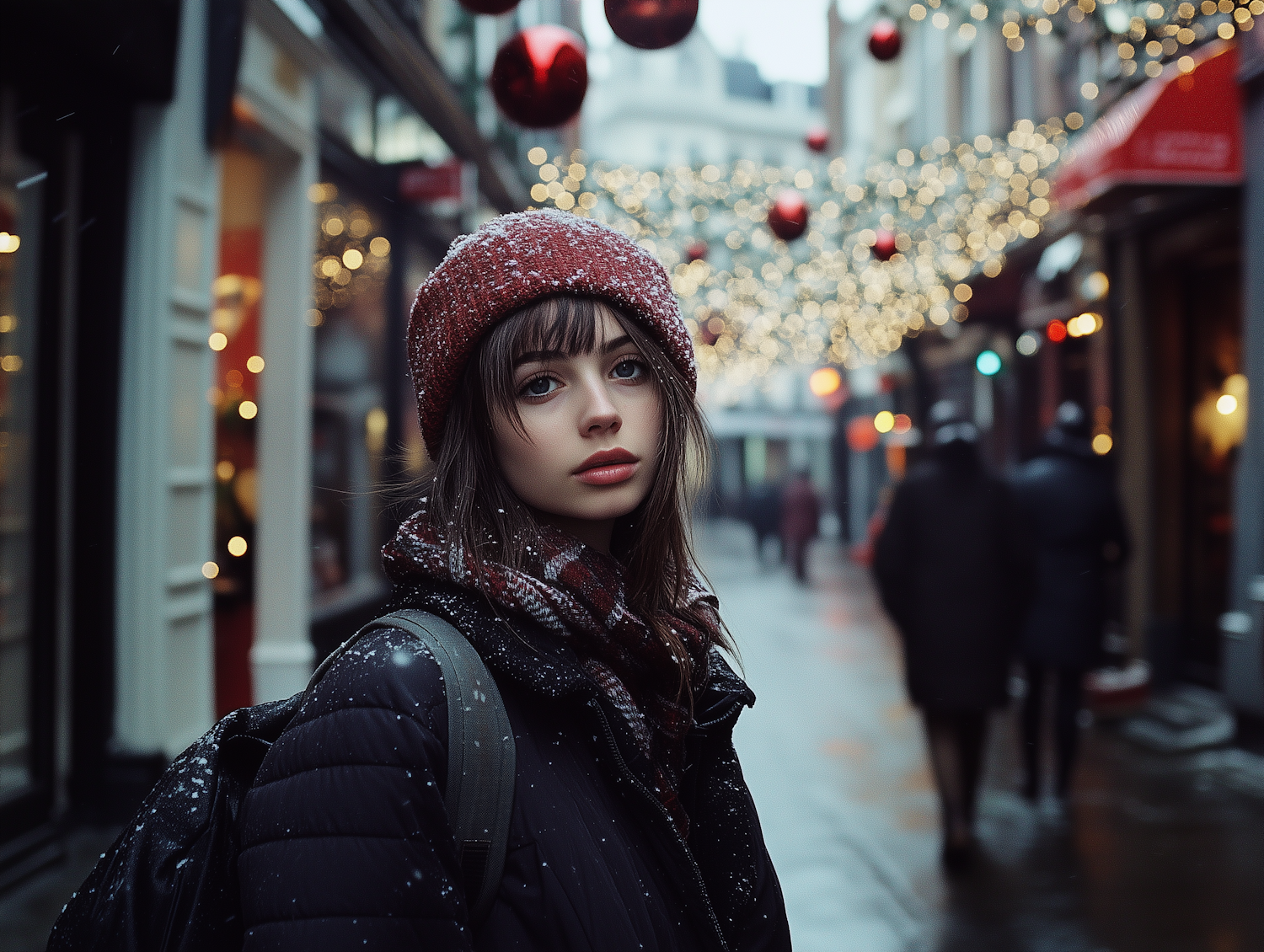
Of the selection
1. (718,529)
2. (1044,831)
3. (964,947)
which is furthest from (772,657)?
(718,529)

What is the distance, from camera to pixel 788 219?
5.54 meters

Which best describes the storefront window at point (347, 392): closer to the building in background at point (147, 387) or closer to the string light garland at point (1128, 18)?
the building in background at point (147, 387)

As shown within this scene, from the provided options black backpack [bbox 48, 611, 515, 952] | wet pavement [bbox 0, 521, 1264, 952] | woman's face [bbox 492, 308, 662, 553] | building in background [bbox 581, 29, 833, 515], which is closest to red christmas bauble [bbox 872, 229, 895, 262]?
wet pavement [bbox 0, 521, 1264, 952]

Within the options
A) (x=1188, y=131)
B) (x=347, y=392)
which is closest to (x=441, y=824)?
(x=347, y=392)

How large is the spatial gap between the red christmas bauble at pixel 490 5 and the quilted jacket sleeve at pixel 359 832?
246 centimetres

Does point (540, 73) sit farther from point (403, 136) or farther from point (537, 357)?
point (403, 136)

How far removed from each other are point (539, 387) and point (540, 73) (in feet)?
7.05

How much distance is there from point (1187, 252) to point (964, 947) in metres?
6.77

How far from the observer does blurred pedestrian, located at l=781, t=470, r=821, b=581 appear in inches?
709

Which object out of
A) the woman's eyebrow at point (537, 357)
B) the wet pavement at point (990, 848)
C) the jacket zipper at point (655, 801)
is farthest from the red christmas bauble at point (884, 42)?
the jacket zipper at point (655, 801)

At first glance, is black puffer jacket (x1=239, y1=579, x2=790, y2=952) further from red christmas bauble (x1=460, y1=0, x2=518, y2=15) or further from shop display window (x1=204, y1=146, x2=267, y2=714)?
shop display window (x1=204, y1=146, x2=267, y2=714)

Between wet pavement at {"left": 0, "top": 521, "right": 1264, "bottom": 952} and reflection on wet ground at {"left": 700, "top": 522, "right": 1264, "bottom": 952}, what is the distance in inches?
0.4

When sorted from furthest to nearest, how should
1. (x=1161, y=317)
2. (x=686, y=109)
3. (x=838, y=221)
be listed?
(x=686, y=109) → (x=838, y=221) → (x=1161, y=317)

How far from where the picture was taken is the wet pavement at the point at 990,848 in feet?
12.6
